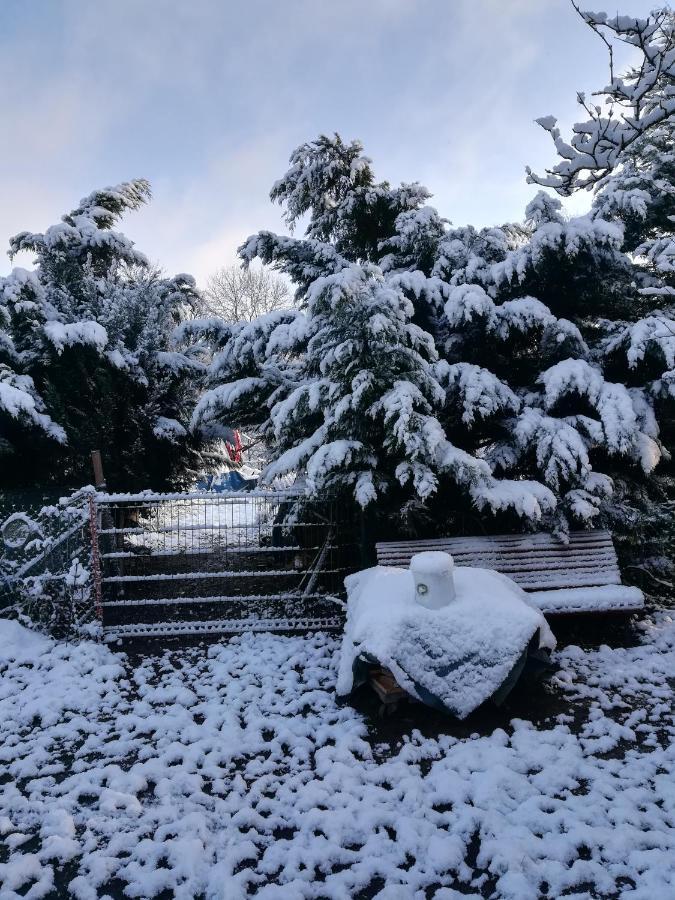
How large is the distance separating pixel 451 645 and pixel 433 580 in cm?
48

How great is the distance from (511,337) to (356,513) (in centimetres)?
333

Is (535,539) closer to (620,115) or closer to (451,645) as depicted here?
(451,645)

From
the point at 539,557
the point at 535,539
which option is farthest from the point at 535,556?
the point at 535,539

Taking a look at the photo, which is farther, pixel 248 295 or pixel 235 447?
pixel 248 295

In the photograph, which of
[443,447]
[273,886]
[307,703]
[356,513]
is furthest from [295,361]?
[273,886]

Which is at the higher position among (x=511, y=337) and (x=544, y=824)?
(x=511, y=337)

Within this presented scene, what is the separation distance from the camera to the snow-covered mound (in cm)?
366

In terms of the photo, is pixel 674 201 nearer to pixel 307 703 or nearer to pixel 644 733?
pixel 644 733

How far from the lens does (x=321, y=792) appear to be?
9.73 ft

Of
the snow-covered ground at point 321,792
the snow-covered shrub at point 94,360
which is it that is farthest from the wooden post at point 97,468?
the snow-covered ground at point 321,792

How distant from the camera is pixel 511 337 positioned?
7113 mm

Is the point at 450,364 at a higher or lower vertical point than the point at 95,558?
higher

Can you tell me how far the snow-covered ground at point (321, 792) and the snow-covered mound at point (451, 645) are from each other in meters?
0.30

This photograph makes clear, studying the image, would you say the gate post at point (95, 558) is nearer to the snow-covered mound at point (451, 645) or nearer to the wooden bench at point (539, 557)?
the wooden bench at point (539, 557)
